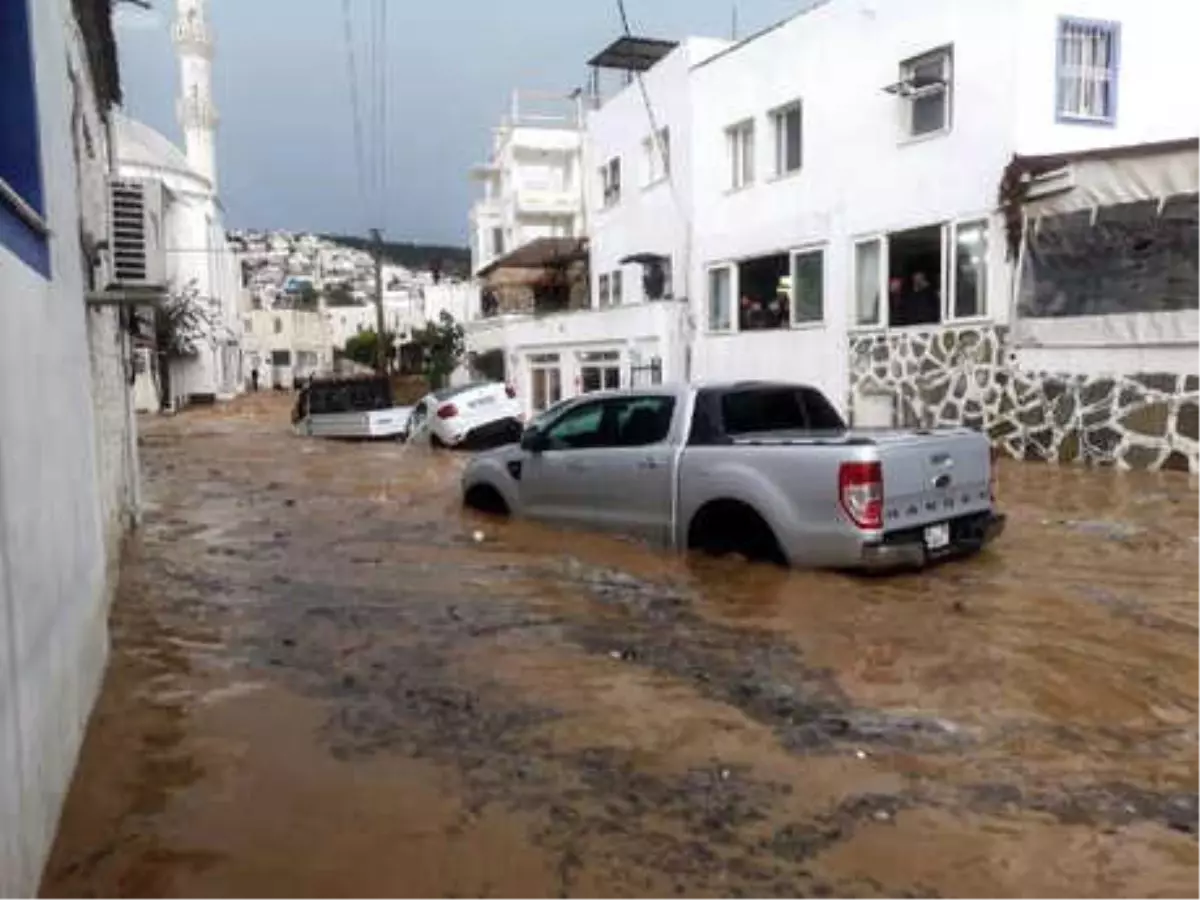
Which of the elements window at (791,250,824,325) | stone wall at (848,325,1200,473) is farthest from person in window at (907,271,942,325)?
window at (791,250,824,325)

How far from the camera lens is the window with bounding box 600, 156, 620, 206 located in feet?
97.5

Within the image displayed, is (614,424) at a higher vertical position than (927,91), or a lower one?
lower

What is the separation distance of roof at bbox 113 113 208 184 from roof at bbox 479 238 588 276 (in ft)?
77.9

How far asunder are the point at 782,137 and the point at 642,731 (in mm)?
19262

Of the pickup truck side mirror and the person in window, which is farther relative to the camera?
the person in window

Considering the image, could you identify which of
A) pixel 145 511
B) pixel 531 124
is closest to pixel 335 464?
pixel 145 511

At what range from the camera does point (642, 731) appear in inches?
200

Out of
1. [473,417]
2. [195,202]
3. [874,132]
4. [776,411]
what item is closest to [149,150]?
[195,202]

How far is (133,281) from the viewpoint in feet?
28.3

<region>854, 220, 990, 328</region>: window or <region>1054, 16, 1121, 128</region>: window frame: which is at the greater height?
<region>1054, 16, 1121, 128</region>: window frame

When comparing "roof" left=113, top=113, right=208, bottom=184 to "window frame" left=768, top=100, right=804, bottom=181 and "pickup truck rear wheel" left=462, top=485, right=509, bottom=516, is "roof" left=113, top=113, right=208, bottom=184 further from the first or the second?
"pickup truck rear wheel" left=462, top=485, right=509, bottom=516

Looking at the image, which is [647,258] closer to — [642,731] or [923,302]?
[923,302]

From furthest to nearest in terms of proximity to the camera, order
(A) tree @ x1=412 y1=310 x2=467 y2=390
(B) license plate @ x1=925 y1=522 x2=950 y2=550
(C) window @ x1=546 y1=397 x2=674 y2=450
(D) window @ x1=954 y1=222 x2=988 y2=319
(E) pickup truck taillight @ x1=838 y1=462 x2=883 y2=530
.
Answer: (A) tree @ x1=412 y1=310 x2=467 y2=390 < (D) window @ x1=954 y1=222 x2=988 y2=319 < (C) window @ x1=546 y1=397 x2=674 y2=450 < (B) license plate @ x1=925 y1=522 x2=950 y2=550 < (E) pickup truck taillight @ x1=838 y1=462 x2=883 y2=530

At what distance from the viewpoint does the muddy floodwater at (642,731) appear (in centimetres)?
373
